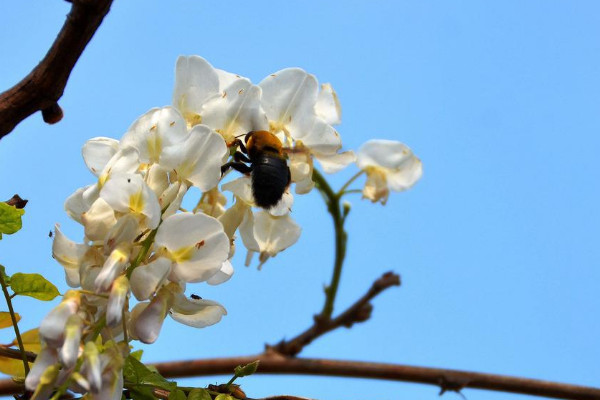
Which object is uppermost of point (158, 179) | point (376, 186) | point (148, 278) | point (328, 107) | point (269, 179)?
point (376, 186)

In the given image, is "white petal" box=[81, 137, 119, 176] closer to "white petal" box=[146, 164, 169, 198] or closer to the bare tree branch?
"white petal" box=[146, 164, 169, 198]

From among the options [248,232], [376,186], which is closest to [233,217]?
[248,232]

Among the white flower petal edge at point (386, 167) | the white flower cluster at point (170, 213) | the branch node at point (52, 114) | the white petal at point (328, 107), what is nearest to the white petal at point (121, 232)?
the white flower cluster at point (170, 213)

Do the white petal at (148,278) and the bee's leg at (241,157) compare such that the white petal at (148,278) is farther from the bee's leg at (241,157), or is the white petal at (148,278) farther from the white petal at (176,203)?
the bee's leg at (241,157)

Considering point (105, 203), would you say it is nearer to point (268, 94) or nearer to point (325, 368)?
point (268, 94)

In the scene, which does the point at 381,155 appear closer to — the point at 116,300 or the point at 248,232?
the point at 248,232
